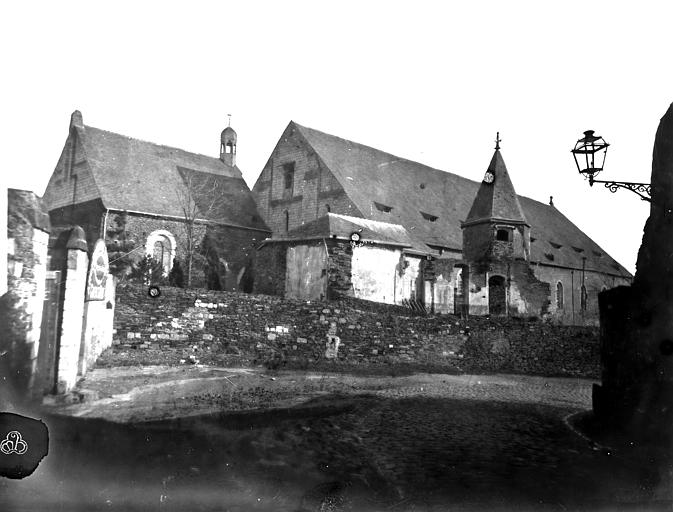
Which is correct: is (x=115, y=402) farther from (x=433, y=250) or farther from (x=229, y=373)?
(x=433, y=250)

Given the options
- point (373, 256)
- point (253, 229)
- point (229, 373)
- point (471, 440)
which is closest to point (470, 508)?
point (471, 440)

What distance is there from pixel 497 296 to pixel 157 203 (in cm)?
1372

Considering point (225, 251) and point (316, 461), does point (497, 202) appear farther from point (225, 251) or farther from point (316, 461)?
point (316, 461)

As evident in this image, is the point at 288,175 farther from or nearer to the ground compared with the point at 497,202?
farther from the ground

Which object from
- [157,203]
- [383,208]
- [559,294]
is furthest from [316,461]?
[559,294]

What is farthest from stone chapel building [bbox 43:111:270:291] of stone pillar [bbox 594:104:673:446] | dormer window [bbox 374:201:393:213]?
dormer window [bbox 374:201:393:213]

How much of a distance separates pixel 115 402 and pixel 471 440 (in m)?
3.71

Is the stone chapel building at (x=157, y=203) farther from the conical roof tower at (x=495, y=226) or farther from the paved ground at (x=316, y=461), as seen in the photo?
the conical roof tower at (x=495, y=226)

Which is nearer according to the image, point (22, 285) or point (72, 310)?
point (22, 285)

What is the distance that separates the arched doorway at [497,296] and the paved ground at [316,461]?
1333 cm

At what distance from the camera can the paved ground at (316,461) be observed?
3.75 metres

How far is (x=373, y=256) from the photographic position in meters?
16.9

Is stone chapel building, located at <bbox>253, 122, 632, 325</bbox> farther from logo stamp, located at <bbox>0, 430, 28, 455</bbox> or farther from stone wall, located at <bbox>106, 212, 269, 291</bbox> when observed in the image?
logo stamp, located at <bbox>0, 430, 28, 455</bbox>

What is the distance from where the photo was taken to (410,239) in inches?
822
